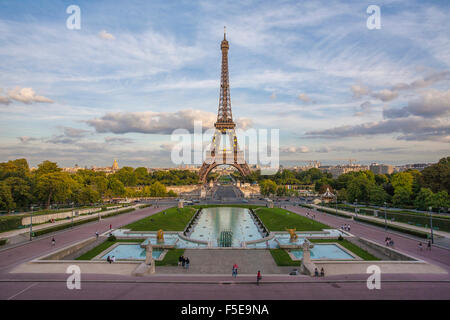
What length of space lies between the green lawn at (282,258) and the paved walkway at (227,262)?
0.32m

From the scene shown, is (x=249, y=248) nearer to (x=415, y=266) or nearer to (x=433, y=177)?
(x=415, y=266)

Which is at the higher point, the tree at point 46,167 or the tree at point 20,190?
the tree at point 46,167

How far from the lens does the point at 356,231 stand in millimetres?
29281

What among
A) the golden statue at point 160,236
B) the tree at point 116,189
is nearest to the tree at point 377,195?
the golden statue at point 160,236

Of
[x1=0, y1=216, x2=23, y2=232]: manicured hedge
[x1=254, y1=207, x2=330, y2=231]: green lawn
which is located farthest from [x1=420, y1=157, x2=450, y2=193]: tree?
[x1=0, y1=216, x2=23, y2=232]: manicured hedge

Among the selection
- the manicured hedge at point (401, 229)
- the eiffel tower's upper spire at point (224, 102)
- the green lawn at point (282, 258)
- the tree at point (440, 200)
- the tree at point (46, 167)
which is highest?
the eiffel tower's upper spire at point (224, 102)

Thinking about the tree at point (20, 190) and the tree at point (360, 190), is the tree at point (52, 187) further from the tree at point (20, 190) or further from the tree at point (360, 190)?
the tree at point (360, 190)

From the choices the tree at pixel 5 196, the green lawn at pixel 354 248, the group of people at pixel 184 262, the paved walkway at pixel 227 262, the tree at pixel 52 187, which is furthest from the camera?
the tree at pixel 52 187

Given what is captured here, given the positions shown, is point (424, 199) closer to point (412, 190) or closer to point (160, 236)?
point (412, 190)

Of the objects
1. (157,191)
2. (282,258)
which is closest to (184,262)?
(282,258)

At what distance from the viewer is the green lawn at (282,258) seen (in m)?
18.5

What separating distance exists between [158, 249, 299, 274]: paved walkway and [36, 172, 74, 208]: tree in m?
28.0
